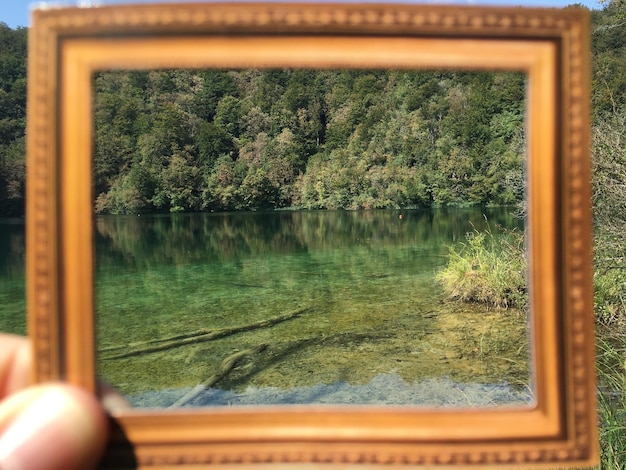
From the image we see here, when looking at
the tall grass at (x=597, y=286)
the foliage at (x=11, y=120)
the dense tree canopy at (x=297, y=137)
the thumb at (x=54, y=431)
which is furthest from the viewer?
the foliage at (x=11, y=120)

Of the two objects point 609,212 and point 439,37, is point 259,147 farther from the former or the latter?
point 439,37

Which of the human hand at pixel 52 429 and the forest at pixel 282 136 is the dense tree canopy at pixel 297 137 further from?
the human hand at pixel 52 429

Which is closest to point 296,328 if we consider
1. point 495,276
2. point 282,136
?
point 495,276

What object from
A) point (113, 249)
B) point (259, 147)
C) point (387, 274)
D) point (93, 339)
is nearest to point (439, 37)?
point (93, 339)

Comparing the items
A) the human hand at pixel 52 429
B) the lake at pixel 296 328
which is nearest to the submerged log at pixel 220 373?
the lake at pixel 296 328

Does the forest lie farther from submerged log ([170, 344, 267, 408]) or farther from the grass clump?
submerged log ([170, 344, 267, 408])

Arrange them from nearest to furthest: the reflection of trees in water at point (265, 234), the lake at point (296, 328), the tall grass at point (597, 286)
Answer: the tall grass at point (597, 286), the lake at point (296, 328), the reflection of trees in water at point (265, 234)

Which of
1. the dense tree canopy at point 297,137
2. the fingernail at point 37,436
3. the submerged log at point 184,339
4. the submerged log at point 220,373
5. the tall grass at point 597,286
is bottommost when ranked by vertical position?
the submerged log at point 220,373

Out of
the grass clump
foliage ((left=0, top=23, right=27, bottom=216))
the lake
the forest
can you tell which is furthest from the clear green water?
foliage ((left=0, top=23, right=27, bottom=216))
